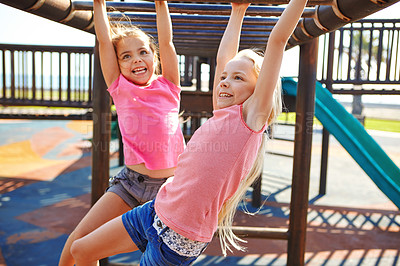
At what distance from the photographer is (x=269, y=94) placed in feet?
3.60

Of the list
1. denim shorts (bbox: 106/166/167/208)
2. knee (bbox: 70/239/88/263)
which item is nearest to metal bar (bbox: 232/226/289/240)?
denim shorts (bbox: 106/166/167/208)

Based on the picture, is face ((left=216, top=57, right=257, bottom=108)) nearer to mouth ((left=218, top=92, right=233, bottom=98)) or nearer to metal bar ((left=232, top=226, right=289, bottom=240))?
mouth ((left=218, top=92, right=233, bottom=98))

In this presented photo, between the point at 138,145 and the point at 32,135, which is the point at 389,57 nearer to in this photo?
the point at 138,145

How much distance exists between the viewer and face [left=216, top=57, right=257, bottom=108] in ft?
3.87

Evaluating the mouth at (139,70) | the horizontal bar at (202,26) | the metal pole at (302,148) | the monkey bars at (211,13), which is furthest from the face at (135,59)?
the metal pole at (302,148)

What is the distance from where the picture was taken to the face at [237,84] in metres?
1.18

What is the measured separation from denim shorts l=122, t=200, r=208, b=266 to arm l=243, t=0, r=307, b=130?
1.55 feet

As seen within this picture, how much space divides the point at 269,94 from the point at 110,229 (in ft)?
2.34

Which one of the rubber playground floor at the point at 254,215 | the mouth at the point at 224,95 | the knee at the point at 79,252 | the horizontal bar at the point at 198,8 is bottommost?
the rubber playground floor at the point at 254,215

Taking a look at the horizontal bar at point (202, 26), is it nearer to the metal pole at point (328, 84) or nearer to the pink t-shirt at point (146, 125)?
the pink t-shirt at point (146, 125)

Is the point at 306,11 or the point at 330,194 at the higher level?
the point at 306,11

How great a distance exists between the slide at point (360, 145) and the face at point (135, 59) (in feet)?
5.76

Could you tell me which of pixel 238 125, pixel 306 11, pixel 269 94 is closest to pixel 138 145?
pixel 238 125

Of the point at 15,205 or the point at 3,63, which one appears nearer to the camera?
the point at 15,205
